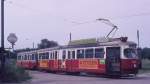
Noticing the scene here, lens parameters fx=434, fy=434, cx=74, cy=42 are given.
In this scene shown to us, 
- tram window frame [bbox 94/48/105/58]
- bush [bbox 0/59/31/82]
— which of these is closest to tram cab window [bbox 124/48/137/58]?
tram window frame [bbox 94/48/105/58]

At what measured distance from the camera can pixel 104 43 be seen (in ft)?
111

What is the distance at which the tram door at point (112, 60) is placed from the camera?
1277 inches

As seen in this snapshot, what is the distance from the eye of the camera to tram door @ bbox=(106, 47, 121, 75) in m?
32.4

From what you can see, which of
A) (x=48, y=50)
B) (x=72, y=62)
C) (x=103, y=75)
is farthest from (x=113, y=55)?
(x=48, y=50)

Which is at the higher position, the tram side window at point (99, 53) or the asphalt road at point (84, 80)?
the tram side window at point (99, 53)

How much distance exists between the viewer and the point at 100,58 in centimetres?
3400

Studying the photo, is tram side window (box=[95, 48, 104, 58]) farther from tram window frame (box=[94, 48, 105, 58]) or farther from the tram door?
the tram door

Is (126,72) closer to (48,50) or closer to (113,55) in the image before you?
(113,55)

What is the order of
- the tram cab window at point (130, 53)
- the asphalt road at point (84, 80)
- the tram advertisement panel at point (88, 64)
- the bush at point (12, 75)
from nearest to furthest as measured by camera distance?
1. the asphalt road at point (84, 80)
2. the bush at point (12, 75)
3. the tram cab window at point (130, 53)
4. the tram advertisement panel at point (88, 64)

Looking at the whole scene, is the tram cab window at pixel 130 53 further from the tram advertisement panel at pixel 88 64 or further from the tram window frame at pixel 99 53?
the tram advertisement panel at pixel 88 64

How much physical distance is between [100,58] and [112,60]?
4.70 feet

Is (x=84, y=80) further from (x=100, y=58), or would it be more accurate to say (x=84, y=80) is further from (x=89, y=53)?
(x=89, y=53)

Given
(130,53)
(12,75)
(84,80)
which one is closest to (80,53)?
(130,53)

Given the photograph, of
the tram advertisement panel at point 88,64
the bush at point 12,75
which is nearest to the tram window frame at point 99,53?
the tram advertisement panel at point 88,64
